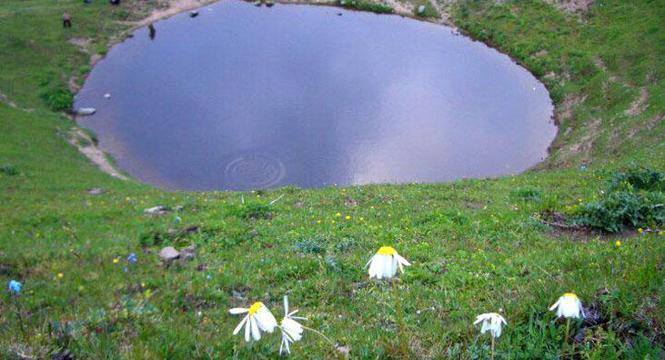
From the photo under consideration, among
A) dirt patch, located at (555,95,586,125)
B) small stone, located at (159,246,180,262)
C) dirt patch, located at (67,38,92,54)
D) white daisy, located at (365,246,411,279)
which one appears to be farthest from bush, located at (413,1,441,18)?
white daisy, located at (365,246,411,279)

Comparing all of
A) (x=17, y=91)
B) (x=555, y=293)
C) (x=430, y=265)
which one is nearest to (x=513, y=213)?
(x=430, y=265)

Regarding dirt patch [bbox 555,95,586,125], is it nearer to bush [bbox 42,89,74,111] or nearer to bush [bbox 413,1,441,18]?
bush [bbox 413,1,441,18]

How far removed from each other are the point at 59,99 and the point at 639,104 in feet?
120

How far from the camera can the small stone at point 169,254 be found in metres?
12.4

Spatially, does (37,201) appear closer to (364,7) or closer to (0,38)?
(0,38)

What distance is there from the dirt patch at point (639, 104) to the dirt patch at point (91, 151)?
27.5 m

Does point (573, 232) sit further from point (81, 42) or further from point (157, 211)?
point (81, 42)

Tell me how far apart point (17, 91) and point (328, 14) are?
2753 cm

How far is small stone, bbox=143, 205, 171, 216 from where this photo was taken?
1876 cm

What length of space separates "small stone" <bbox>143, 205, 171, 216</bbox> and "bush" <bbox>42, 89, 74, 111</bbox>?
80.8ft

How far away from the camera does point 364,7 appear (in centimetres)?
5494

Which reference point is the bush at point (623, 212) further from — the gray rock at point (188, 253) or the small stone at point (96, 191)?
→ the small stone at point (96, 191)

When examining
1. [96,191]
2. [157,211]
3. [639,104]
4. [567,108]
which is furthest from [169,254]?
[567,108]

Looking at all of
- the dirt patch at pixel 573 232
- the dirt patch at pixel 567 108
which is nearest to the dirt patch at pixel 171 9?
the dirt patch at pixel 567 108
